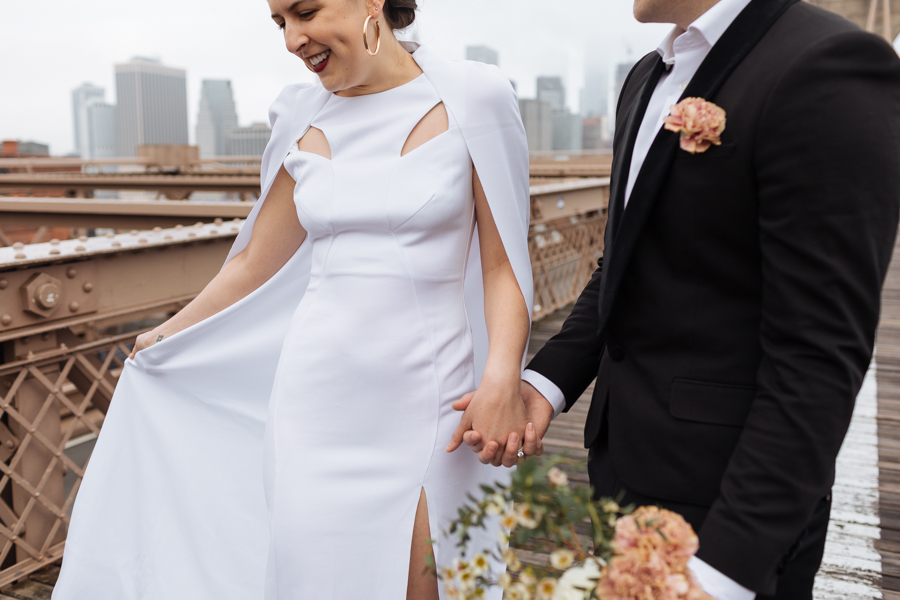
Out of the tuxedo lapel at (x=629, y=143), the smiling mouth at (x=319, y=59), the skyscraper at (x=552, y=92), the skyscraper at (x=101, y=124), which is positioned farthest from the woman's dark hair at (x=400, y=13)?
the skyscraper at (x=101, y=124)

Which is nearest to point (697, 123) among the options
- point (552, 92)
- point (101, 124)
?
point (552, 92)

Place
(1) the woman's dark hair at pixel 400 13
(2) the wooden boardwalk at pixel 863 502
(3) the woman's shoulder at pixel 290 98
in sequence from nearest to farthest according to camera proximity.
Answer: (1) the woman's dark hair at pixel 400 13 → (3) the woman's shoulder at pixel 290 98 → (2) the wooden boardwalk at pixel 863 502

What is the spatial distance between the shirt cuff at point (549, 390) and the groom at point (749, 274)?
192 mm

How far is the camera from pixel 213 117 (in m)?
26.5

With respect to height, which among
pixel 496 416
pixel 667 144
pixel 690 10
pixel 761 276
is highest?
pixel 690 10

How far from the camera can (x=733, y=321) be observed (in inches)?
45.3

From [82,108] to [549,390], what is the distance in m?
65.8

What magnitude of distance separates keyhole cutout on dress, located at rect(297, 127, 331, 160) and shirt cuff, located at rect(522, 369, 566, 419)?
2.34ft

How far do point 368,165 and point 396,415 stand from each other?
22.1 inches

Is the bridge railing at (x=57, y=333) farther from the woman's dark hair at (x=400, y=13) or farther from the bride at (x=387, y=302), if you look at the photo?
the woman's dark hair at (x=400, y=13)

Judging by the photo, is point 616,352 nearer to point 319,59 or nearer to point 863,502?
point 319,59

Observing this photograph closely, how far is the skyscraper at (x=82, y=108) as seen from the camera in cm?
5612

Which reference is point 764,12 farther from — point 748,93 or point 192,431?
point 192,431

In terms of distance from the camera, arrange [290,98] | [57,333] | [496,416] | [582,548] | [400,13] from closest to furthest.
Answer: [582,548] → [496,416] → [400,13] → [290,98] → [57,333]
